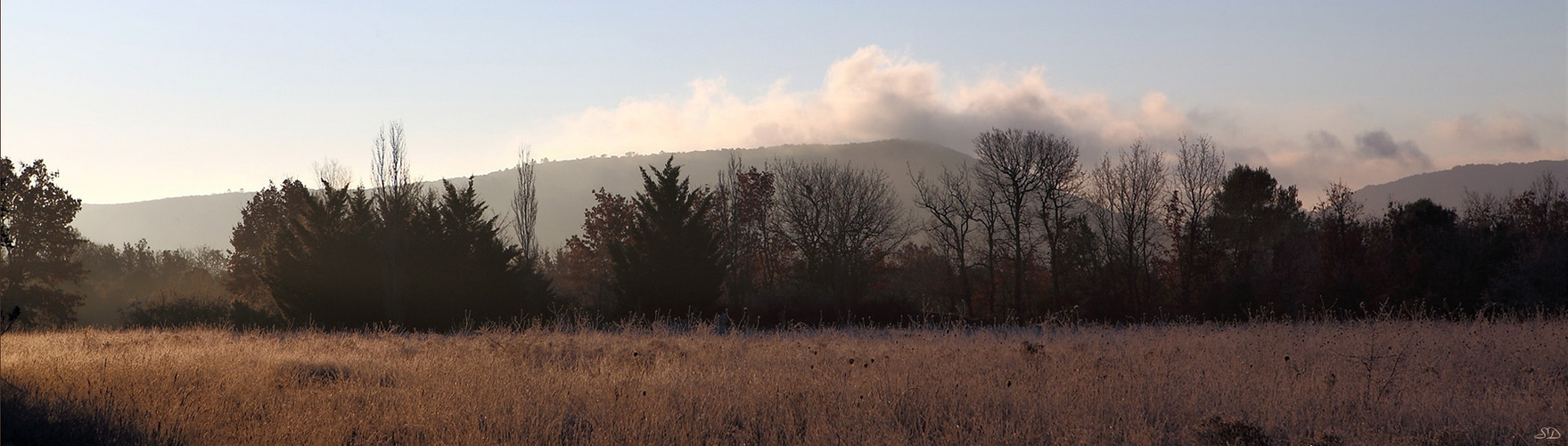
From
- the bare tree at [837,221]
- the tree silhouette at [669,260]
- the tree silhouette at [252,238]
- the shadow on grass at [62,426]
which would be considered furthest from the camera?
the tree silhouette at [252,238]

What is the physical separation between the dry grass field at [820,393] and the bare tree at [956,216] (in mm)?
24002

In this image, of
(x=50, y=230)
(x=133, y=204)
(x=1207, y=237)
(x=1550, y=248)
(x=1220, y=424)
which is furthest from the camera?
(x=133, y=204)

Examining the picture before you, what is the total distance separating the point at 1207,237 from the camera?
38.8 m

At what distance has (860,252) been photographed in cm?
4034

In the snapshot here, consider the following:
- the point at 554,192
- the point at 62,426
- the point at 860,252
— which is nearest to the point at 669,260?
the point at 860,252

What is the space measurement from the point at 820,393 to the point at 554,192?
14725 centimetres

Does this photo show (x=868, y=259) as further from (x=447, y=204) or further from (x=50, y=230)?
(x=50, y=230)

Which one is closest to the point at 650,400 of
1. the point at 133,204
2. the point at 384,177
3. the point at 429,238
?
the point at 429,238

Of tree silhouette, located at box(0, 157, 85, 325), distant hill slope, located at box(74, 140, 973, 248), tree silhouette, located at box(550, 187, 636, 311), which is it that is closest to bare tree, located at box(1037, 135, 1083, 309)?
tree silhouette, located at box(550, 187, 636, 311)

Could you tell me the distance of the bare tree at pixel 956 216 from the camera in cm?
3759

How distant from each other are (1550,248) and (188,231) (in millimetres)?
183617

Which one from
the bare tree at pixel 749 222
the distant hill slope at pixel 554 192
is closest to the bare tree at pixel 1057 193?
the bare tree at pixel 749 222

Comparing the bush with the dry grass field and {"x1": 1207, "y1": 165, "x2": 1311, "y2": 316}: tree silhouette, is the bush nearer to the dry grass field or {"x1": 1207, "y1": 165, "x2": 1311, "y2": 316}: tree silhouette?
the dry grass field

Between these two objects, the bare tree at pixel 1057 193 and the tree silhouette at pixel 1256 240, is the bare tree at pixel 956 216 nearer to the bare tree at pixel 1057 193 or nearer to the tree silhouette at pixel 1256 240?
the bare tree at pixel 1057 193
